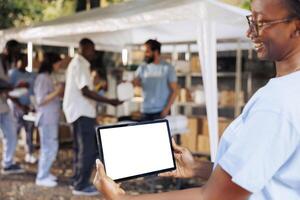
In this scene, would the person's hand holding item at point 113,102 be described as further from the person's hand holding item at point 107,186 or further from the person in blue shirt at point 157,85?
the person's hand holding item at point 107,186

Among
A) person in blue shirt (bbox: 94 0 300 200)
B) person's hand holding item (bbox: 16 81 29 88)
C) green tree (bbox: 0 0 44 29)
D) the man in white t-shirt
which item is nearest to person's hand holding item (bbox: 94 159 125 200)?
person in blue shirt (bbox: 94 0 300 200)

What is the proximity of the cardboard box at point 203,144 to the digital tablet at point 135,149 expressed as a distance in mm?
5928

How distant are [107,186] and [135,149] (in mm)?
244

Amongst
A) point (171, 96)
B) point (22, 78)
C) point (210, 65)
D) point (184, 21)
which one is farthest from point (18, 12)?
point (210, 65)

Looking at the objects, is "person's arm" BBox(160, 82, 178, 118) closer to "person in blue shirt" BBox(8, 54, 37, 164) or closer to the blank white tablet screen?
"person in blue shirt" BBox(8, 54, 37, 164)

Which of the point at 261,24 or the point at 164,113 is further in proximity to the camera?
the point at 164,113

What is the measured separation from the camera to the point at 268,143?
1002 millimetres

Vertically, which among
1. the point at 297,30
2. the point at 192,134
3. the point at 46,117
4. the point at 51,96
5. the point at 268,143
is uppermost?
the point at 297,30

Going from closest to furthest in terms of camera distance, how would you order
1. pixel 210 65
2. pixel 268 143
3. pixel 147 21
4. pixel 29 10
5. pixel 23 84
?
pixel 268 143 → pixel 210 65 → pixel 147 21 → pixel 23 84 → pixel 29 10

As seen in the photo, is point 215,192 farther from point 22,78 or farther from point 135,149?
point 22,78

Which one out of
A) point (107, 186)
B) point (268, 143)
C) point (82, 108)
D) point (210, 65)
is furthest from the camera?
point (82, 108)

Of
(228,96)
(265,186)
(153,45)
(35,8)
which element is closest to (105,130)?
(265,186)

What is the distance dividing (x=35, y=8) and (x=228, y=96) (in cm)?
963

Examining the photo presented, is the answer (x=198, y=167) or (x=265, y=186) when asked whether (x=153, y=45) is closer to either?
(x=198, y=167)
